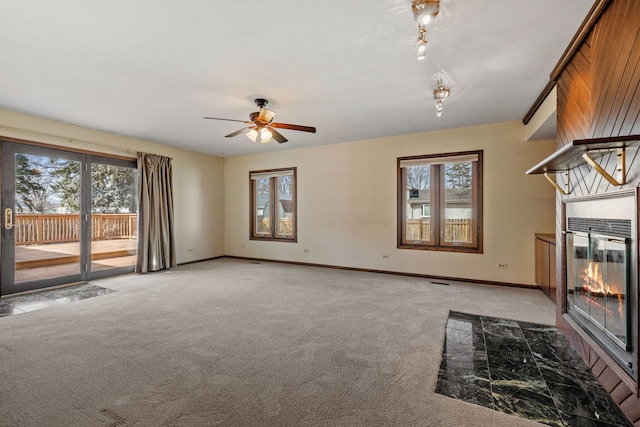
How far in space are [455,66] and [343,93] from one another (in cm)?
126

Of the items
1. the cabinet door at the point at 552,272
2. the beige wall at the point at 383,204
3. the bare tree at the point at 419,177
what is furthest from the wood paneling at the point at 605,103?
the bare tree at the point at 419,177

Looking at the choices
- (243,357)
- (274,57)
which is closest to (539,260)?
(243,357)

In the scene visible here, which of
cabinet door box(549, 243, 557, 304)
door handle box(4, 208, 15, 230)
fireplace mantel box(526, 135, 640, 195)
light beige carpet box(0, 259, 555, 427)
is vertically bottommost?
light beige carpet box(0, 259, 555, 427)

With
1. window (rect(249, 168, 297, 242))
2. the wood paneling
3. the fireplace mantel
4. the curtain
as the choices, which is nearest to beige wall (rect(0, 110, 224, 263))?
the curtain

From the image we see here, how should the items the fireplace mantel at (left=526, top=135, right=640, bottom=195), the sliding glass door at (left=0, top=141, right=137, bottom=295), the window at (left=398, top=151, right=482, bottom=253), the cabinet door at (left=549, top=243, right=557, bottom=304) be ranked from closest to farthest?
the fireplace mantel at (left=526, top=135, right=640, bottom=195), the cabinet door at (left=549, top=243, right=557, bottom=304), the sliding glass door at (left=0, top=141, right=137, bottom=295), the window at (left=398, top=151, right=482, bottom=253)

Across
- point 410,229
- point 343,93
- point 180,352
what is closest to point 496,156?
point 410,229

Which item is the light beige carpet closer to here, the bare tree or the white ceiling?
the bare tree

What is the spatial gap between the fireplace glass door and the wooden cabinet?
117 centimetres

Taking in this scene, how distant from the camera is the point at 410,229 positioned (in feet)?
18.1

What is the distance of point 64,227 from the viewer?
4.76 metres

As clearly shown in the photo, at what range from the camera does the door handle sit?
412cm

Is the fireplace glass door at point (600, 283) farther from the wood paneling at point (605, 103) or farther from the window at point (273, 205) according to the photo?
the window at point (273, 205)

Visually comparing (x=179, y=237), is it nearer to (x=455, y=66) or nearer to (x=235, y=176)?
(x=235, y=176)

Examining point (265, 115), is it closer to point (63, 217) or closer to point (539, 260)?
point (63, 217)
